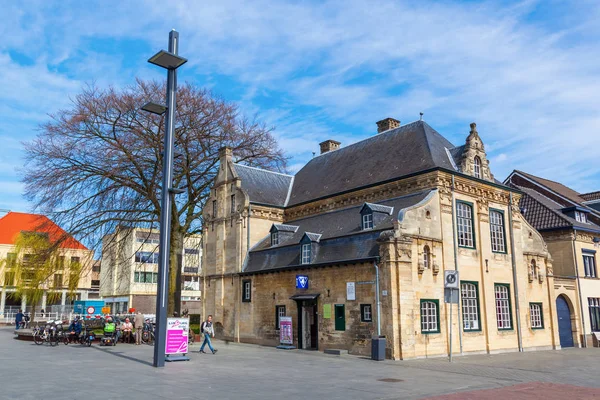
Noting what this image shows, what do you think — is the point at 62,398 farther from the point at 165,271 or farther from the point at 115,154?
the point at 115,154

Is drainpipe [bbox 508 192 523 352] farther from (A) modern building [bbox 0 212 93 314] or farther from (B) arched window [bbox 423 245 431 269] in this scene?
(A) modern building [bbox 0 212 93 314]

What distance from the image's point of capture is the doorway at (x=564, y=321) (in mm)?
29984

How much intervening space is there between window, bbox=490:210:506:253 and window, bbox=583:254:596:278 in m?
9.29

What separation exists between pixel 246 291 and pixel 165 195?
43.2 feet

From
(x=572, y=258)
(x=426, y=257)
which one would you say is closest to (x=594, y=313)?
(x=572, y=258)

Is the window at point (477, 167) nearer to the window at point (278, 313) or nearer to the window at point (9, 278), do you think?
the window at point (278, 313)

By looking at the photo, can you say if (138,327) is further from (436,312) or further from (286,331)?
(436,312)

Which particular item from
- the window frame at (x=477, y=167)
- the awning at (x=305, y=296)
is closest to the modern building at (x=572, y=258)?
the window frame at (x=477, y=167)

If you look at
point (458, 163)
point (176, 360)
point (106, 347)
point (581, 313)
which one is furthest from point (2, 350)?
point (581, 313)

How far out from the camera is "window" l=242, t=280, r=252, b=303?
28.9m

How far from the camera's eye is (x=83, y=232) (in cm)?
2712

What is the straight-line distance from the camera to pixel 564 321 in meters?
30.2

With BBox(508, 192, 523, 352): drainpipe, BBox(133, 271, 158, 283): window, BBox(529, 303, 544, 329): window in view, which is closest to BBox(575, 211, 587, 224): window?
BBox(529, 303, 544, 329): window

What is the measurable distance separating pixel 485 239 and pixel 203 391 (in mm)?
17951
